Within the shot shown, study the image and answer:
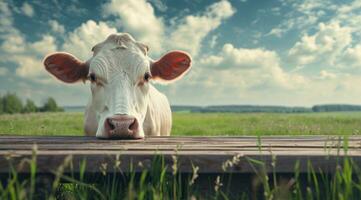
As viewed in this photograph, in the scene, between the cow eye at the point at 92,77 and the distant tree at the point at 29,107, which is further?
the distant tree at the point at 29,107

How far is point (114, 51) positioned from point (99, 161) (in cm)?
277

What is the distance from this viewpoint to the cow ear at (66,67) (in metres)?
5.93

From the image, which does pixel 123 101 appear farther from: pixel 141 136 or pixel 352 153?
pixel 352 153

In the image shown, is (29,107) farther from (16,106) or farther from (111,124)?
(111,124)

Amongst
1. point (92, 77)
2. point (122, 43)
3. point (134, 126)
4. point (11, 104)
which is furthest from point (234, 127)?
point (11, 104)

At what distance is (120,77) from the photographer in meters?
5.11

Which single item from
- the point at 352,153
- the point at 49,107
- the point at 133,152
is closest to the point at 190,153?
the point at 133,152

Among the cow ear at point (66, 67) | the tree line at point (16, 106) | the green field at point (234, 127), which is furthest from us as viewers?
the tree line at point (16, 106)

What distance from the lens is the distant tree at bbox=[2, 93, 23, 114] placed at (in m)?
104

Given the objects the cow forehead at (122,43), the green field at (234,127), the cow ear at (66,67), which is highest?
the cow forehead at (122,43)

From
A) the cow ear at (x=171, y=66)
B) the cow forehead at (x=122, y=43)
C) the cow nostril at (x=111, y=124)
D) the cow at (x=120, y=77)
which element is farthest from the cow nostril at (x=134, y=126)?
the cow ear at (x=171, y=66)

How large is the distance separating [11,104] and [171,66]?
10948 cm

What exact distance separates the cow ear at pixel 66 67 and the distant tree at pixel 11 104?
105492mm

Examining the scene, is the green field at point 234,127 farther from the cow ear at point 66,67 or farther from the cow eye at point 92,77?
the cow ear at point 66,67
